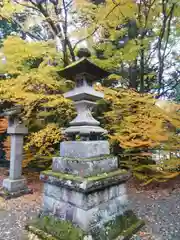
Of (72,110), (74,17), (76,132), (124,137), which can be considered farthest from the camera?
(74,17)

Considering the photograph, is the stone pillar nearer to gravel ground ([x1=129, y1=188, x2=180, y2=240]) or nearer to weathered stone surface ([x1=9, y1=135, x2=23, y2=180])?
weathered stone surface ([x1=9, y1=135, x2=23, y2=180])

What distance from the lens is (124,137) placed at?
15.4ft

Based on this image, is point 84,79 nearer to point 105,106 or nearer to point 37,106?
point 37,106

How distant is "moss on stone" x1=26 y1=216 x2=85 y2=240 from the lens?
9.47ft

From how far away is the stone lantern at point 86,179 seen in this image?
2914mm

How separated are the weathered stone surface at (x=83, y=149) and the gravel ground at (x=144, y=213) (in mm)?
1506

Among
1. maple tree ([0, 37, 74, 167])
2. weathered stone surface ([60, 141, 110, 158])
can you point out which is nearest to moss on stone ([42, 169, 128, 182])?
weathered stone surface ([60, 141, 110, 158])

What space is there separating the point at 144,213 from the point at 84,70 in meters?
3.24

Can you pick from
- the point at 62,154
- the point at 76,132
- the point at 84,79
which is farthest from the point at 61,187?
the point at 84,79

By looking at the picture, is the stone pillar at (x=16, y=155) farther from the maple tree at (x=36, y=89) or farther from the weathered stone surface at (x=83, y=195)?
the weathered stone surface at (x=83, y=195)

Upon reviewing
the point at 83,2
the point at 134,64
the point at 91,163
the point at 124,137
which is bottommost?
the point at 91,163

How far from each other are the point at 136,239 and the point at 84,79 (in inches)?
107

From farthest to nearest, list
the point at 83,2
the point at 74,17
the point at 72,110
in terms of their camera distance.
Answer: the point at 74,17, the point at 72,110, the point at 83,2

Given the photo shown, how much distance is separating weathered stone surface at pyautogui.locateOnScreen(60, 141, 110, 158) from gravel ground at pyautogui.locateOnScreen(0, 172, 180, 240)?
1.51 metres
